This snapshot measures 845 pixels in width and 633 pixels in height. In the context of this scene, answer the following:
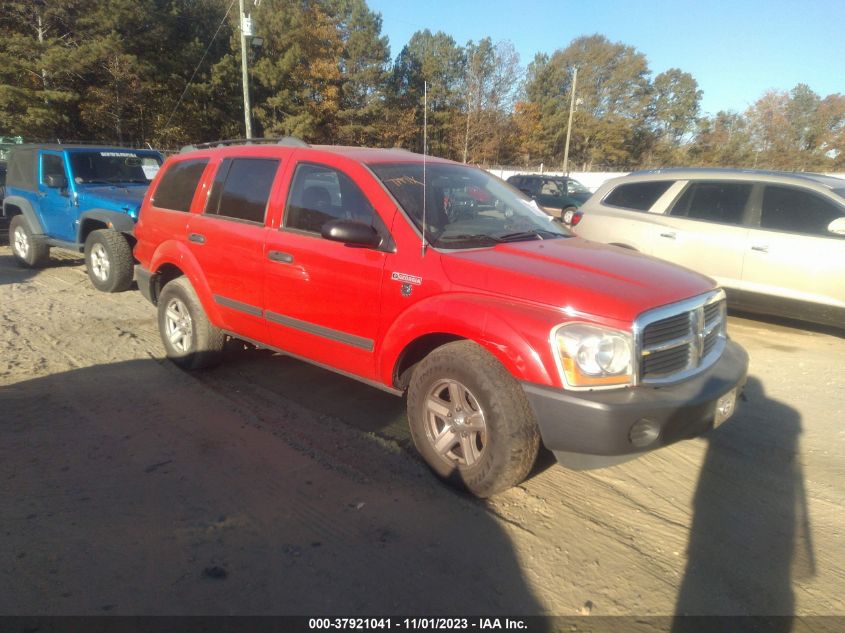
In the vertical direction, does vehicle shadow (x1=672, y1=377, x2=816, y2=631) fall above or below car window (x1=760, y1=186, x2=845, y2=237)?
below

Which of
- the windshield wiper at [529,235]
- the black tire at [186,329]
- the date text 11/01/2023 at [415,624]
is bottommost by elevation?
the date text 11/01/2023 at [415,624]

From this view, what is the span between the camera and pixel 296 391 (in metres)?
4.52

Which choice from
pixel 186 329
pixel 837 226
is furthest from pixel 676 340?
pixel 837 226

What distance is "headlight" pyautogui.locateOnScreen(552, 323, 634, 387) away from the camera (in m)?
2.59

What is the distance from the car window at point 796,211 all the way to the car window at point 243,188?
5224mm

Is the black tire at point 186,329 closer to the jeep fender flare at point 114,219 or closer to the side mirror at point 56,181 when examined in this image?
the jeep fender flare at point 114,219

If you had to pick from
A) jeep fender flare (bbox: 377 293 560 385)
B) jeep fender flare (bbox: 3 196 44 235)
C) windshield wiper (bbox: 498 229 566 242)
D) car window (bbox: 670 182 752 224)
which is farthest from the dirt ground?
jeep fender flare (bbox: 3 196 44 235)

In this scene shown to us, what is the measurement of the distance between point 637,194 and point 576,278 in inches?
194

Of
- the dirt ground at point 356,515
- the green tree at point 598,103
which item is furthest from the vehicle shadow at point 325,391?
the green tree at point 598,103

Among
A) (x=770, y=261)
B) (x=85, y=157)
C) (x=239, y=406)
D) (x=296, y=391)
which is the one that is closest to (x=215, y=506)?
(x=239, y=406)

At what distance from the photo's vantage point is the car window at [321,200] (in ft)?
11.6

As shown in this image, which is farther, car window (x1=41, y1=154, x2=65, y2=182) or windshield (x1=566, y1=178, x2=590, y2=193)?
windshield (x1=566, y1=178, x2=590, y2=193)

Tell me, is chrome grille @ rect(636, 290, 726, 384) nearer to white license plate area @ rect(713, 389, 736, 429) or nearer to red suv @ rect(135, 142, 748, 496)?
red suv @ rect(135, 142, 748, 496)

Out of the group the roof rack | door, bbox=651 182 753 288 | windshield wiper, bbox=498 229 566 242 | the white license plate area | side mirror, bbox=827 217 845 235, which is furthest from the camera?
door, bbox=651 182 753 288
